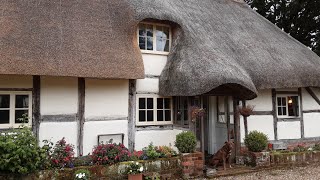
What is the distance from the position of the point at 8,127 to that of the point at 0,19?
2.64 meters

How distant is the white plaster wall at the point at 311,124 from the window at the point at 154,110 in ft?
17.8

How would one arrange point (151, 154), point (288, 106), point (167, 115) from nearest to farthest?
point (151, 154), point (167, 115), point (288, 106)

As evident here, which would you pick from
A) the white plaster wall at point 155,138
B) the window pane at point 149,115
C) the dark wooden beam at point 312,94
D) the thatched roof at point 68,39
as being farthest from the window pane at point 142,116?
the dark wooden beam at point 312,94

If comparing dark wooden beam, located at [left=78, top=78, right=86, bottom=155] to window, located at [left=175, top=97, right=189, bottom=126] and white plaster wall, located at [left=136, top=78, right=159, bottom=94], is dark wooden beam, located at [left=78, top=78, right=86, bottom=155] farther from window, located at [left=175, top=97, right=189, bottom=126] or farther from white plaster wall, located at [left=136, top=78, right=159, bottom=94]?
window, located at [left=175, top=97, right=189, bottom=126]

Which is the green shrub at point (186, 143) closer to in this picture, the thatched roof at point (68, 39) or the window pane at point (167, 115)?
the window pane at point (167, 115)

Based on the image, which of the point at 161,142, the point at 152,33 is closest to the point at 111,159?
the point at 161,142

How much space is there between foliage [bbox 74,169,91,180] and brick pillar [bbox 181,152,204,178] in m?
2.44

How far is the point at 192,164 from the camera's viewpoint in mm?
8094

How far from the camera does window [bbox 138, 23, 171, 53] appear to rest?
976 cm

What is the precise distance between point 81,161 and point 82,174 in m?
0.88

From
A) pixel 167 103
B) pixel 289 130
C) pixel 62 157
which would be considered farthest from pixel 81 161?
pixel 289 130

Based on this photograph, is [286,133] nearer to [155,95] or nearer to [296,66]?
[296,66]

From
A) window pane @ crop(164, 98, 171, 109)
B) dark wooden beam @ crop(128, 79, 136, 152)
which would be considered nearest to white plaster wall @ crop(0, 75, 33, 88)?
dark wooden beam @ crop(128, 79, 136, 152)

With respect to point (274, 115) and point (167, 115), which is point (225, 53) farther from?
point (274, 115)
